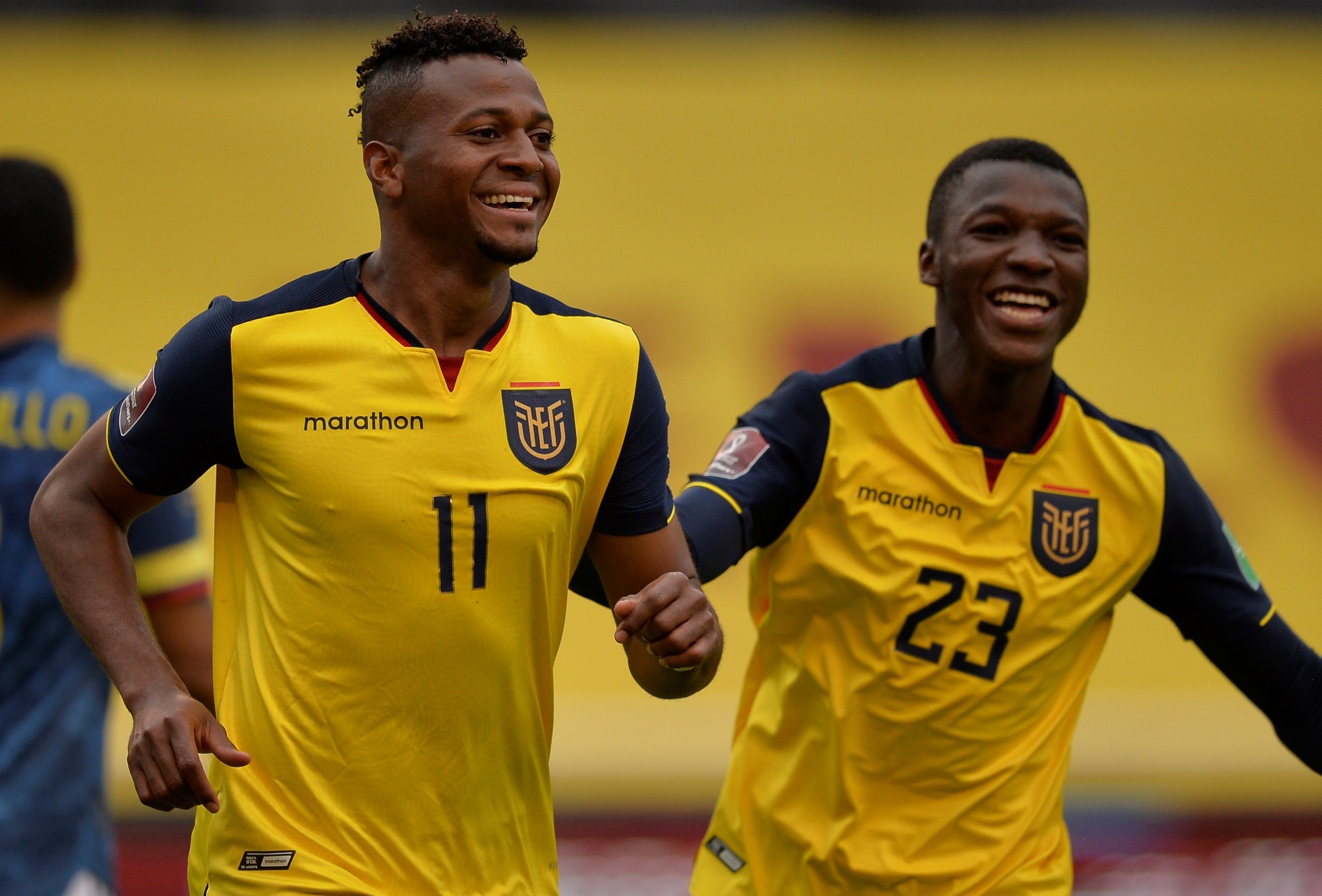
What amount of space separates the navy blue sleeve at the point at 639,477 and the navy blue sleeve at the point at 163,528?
1.26 m

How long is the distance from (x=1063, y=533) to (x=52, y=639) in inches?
90.0

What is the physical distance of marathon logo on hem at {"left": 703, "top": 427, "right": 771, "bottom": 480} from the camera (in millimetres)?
3562

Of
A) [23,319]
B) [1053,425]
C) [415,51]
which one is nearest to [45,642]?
[23,319]

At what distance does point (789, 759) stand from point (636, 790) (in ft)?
14.0

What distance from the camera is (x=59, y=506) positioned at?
113 inches

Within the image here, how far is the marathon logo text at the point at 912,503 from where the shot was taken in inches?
143

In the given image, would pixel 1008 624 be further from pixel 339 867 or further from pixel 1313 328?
pixel 1313 328

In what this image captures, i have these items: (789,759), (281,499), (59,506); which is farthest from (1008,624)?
(59,506)

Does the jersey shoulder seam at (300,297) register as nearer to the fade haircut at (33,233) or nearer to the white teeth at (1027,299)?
the fade haircut at (33,233)

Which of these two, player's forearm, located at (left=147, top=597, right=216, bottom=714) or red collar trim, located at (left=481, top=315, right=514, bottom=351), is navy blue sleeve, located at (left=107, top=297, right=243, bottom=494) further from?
player's forearm, located at (left=147, top=597, right=216, bottom=714)

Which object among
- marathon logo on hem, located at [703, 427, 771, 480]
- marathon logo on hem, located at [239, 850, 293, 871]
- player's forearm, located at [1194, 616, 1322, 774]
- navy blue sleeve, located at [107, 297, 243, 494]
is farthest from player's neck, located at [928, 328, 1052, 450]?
marathon logo on hem, located at [239, 850, 293, 871]

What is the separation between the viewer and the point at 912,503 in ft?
12.0

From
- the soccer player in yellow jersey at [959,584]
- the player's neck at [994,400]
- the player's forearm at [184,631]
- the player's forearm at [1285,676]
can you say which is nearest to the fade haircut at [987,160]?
the soccer player in yellow jersey at [959,584]

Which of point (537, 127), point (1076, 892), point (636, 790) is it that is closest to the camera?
point (537, 127)
